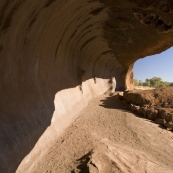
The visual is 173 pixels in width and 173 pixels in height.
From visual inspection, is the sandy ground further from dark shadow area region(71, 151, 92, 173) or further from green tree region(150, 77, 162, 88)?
green tree region(150, 77, 162, 88)

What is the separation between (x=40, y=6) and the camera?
10.4 ft

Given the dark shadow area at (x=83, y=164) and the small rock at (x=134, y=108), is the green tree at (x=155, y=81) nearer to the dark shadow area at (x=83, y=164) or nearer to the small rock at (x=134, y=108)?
the small rock at (x=134, y=108)

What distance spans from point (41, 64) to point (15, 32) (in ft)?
4.49

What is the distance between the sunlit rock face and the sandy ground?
0.34m

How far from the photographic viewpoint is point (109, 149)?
3529 mm

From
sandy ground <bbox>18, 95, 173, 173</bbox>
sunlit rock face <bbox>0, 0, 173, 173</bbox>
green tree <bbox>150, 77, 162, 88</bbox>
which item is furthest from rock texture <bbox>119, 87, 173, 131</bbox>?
green tree <bbox>150, 77, 162, 88</bbox>

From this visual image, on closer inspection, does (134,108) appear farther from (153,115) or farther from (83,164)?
(83,164)

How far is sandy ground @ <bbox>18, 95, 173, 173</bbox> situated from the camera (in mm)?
3080

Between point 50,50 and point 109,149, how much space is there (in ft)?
9.02

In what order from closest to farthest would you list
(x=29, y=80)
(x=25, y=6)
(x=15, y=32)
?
(x=25, y=6) → (x=15, y=32) → (x=29, y=80)

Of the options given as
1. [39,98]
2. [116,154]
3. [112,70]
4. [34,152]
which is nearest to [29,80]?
[39,98]

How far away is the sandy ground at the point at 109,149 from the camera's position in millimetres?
3080

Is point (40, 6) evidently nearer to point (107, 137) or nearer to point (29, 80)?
point (29, 80)

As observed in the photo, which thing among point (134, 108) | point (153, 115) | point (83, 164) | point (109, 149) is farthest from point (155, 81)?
point (83, 164)
